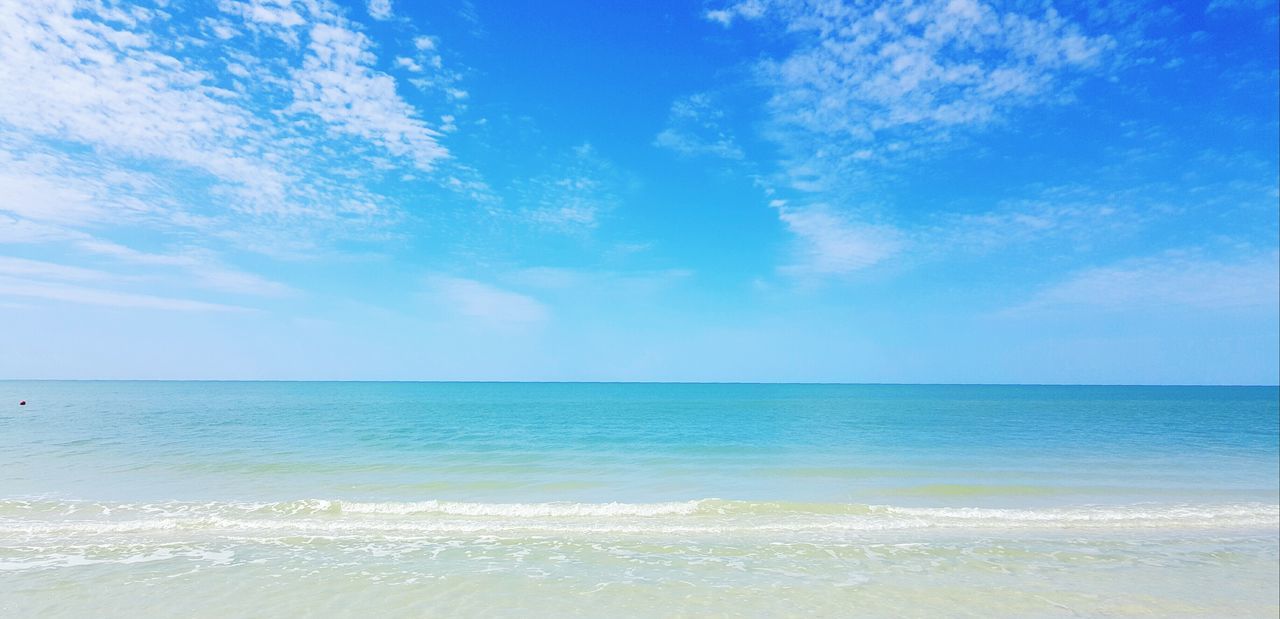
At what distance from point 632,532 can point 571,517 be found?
7.01ft

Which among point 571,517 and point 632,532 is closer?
point 632,532

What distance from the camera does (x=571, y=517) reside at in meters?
14.3

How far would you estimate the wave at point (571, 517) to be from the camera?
1294cm

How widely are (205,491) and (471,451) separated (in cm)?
1088

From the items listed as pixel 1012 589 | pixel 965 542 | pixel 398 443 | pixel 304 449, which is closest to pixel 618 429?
pixel 398 443

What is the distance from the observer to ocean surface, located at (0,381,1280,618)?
877 centimetres

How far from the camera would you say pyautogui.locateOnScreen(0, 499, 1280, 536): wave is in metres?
12.9

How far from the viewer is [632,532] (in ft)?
42.1

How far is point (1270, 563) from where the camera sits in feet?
35.3

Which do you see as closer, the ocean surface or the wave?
the ocean surface

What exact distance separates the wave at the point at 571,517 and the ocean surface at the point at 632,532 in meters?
0.09

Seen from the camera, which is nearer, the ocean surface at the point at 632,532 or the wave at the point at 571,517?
the ocean surface at the point at 632,532

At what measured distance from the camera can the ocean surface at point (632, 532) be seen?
8773 mm

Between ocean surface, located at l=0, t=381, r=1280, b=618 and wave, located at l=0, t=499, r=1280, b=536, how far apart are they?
0.28 ft
